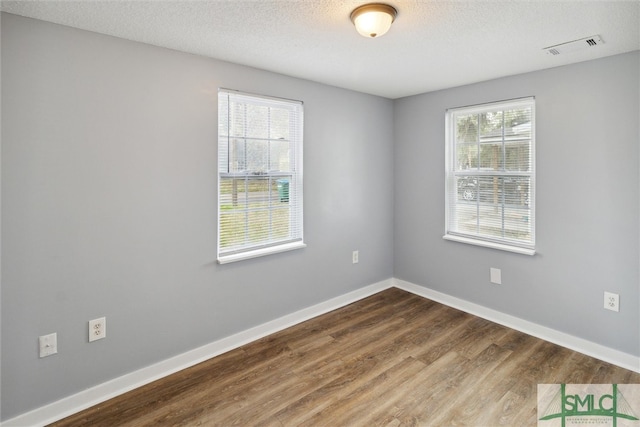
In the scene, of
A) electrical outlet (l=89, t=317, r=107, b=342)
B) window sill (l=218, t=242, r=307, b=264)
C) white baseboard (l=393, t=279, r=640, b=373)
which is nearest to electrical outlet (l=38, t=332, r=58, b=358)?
electrical outlet (l=89, t=317, r=107, b=342)

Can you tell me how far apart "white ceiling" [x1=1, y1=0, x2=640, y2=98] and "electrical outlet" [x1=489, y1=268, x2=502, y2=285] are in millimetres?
1814

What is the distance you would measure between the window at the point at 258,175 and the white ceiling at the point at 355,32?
393mm

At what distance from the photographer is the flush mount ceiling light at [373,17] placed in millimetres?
1748

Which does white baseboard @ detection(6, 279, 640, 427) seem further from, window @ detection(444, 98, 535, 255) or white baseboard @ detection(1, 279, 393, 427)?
window @ detection(444, 98, 535, 255)

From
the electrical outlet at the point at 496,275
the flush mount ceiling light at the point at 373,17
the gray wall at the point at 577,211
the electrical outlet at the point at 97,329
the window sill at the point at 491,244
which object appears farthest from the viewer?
the electrical outlet at the point at 496,275

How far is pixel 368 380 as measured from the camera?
2.36 meters

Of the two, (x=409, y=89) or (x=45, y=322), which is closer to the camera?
(x=45, y=322)

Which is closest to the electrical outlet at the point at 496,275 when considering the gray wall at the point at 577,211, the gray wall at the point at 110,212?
the gray wall at the point at 577,211

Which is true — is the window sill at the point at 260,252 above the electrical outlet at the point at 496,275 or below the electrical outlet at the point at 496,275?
above

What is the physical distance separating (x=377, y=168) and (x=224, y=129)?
6.25ft

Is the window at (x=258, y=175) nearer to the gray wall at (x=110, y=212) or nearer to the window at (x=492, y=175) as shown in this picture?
the gray wall at (x=110, y=212)

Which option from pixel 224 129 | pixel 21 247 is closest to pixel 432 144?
pixel 224 129

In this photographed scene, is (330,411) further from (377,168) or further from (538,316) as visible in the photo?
(377,168)

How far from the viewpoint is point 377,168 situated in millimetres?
3941
